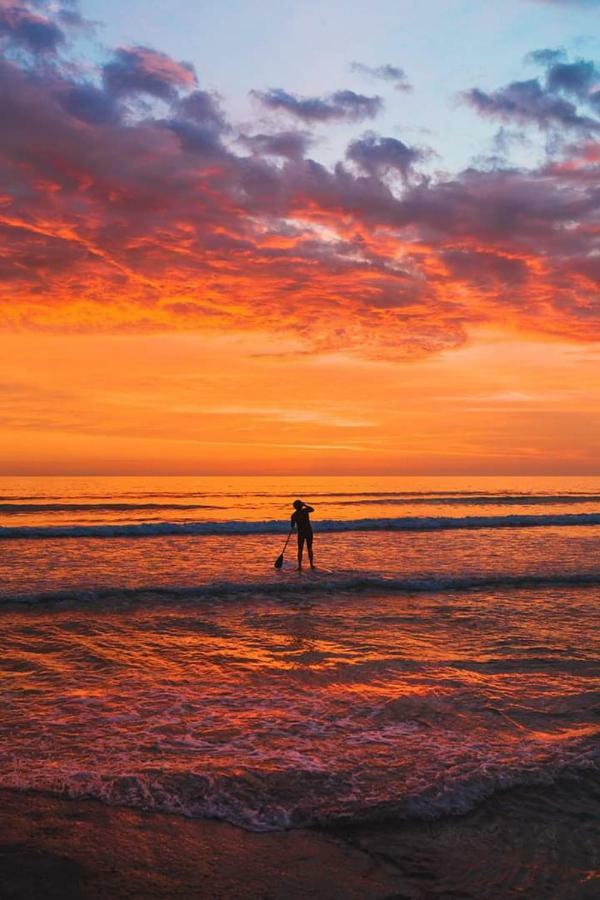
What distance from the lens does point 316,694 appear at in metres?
8.46

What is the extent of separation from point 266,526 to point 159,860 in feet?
107

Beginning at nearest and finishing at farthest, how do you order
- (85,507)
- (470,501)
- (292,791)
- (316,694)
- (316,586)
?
(292,791), (316,694), (316,586), (85,507), (470,501)

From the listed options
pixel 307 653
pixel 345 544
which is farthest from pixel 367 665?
pixel 345 544

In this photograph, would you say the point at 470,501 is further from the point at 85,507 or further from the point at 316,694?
the point at 316,694

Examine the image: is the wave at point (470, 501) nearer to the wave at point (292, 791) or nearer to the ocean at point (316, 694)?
the ocean at point (316, 694)

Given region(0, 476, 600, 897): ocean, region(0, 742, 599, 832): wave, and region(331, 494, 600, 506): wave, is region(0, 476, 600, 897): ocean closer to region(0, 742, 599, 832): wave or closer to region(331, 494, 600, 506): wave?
region(0, 742, 599, 832): wave

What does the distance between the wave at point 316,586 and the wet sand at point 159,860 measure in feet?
34.9

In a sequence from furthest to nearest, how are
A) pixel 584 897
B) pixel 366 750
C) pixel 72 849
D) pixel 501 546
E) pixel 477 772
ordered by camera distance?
1. pixel 501 546
2. pixel 366 750
3. pixel 477 772
4. pixel 72 849
5. pixel 584 897

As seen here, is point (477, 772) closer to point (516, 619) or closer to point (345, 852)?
point (345, 852)

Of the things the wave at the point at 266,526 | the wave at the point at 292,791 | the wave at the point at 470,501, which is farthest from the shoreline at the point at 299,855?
the wave at the point at 470,501

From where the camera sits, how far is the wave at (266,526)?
31531 mm

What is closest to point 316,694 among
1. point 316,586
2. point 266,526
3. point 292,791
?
point 292,791

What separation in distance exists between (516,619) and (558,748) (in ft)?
23.4

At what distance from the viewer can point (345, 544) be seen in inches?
1151
